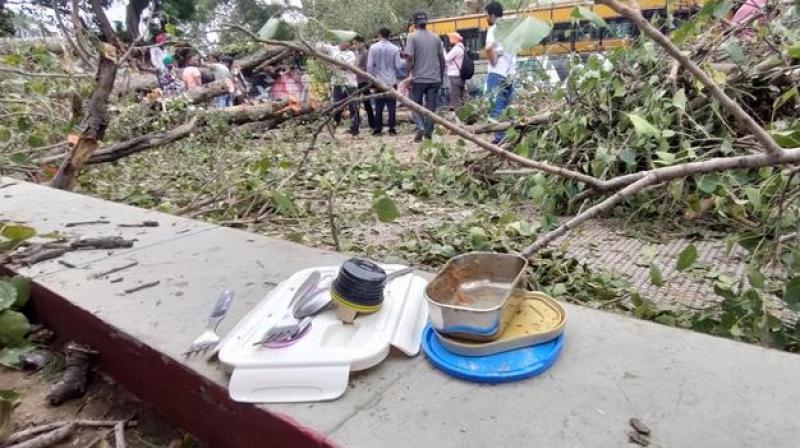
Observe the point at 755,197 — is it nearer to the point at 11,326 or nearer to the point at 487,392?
the point at 487,392

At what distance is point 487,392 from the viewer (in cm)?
103

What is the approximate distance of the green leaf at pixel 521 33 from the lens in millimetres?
771

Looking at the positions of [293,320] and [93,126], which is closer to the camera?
[293,320]

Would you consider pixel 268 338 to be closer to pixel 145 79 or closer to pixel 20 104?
pixel 20 104

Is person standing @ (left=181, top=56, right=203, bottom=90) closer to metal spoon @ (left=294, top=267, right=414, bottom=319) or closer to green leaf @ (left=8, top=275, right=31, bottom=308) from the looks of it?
green leaf @ (left=8, top=275, right=31, bottom=308)

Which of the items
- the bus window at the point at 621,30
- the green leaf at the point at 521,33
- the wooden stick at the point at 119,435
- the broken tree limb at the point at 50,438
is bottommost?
the wooden stick at the point at 119,435

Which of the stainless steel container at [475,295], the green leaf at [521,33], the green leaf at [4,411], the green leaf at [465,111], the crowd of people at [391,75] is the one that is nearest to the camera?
the green leaf at [521,33]

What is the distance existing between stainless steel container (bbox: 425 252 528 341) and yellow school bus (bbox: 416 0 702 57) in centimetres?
51

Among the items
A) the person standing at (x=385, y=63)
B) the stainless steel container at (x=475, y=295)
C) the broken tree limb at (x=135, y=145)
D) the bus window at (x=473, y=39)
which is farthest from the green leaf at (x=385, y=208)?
the bus window at (x=473, y=39)

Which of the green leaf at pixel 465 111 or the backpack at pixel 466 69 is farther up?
the backpack at pixel 466 69

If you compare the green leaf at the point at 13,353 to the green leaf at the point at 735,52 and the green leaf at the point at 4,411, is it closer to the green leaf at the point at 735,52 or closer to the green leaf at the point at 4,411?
the green leaf at the point at 4,411

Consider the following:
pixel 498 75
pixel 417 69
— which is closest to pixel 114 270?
pixel 498 75

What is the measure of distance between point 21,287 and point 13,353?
315 millimetres

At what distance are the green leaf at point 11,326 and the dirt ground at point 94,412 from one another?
0.38ft
